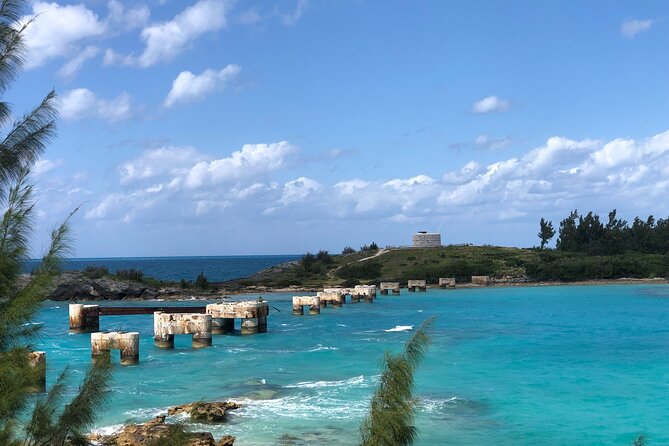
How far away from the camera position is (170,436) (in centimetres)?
946

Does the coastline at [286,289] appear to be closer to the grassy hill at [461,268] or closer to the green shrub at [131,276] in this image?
the grassy hill at [461,268]

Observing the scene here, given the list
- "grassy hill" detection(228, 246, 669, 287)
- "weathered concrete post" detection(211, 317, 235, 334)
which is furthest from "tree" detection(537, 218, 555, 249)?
"weathered concrete post" detection(211, 317, 235, 334)

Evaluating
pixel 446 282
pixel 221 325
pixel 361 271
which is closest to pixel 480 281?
pixel 446 282

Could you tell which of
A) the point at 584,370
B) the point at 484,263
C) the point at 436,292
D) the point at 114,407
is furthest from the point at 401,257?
the point at 114,407

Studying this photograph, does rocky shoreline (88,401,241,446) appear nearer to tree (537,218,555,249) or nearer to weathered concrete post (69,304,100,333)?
weathered concrete post (69,304,100,333)

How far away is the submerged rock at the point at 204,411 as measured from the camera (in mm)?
22625

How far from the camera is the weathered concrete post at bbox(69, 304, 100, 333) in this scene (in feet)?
160

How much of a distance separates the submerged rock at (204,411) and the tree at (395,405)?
13.0 meters

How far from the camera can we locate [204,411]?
22.9 m

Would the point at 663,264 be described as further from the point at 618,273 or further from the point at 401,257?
the point at 401,257

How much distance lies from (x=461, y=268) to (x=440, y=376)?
2978 inches

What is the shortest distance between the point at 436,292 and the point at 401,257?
27.3 meters

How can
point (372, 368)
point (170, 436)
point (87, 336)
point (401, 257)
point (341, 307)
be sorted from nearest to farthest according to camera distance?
1. point (170, 436)
2. point (372, 368)
3. point (87, 336)
4. point (341, 307)
5. point (401, 257)

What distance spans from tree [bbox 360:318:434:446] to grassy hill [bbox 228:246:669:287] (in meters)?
85.9
